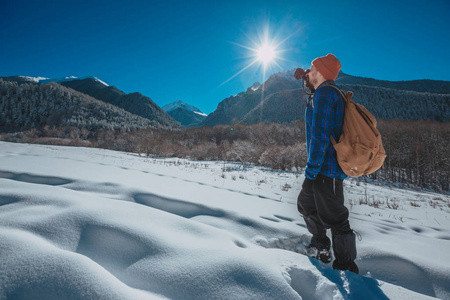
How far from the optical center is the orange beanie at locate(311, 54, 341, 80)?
1648 millimetres

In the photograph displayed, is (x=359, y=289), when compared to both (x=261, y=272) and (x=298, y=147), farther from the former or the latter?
(x=298, y=147)

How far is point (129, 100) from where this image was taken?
96125 mm

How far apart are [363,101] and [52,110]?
301ft

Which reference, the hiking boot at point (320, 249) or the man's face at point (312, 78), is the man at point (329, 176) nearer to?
the hiking boot at point (320, 249)

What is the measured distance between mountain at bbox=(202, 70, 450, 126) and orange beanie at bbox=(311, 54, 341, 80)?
70648 millimetres

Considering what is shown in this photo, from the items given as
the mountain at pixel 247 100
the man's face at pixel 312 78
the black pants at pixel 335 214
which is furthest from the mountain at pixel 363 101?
the black pants at pixel 335 214

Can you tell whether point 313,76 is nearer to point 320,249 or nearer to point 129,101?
point 320,249

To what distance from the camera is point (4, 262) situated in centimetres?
84

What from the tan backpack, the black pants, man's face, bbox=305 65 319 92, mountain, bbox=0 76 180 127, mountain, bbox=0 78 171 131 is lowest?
the black pants

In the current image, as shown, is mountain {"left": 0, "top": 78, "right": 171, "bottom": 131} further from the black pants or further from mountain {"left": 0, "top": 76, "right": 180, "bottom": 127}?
the black pants

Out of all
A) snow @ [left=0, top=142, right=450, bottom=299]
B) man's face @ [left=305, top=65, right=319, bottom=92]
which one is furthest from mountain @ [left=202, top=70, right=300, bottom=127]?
snow @ [left=0, top=142, right=450, bottom=299]

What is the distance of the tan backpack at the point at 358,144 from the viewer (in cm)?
135

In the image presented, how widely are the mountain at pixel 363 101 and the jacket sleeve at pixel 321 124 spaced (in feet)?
233

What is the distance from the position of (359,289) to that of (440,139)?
2928 cm
